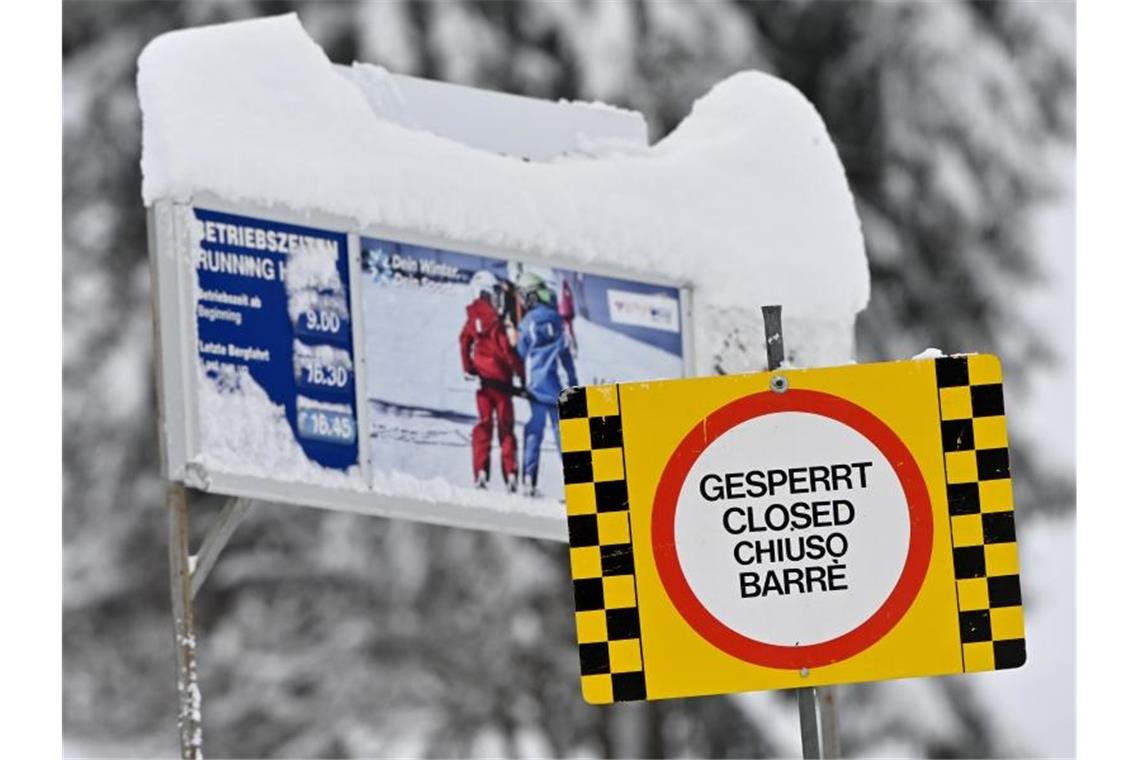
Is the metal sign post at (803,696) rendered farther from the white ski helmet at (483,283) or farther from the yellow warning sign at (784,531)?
the white ski helmet at (483,283)

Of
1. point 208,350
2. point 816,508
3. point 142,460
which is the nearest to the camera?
point 816,508

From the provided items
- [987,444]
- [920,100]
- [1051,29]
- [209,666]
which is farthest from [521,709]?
[987,444]

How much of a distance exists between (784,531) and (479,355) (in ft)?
10.4

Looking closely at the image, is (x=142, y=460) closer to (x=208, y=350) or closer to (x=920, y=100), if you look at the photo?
(x=920, y=100)

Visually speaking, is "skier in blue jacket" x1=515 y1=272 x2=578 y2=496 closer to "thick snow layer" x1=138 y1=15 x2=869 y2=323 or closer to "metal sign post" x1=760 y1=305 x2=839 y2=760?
"thick snow layer" x1=138 y1=15 x2=869 y2=323

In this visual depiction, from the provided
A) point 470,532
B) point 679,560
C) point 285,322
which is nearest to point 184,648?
point 285,322

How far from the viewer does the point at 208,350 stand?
5.71 meters

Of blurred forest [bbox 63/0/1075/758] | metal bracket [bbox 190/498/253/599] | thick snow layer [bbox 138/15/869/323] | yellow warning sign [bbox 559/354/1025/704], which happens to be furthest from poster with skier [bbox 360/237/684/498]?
blurred forest [bbox 63/0/1075/758]

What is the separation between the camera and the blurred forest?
1185 cm

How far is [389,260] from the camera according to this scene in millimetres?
5840

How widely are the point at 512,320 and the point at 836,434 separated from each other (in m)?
3.16

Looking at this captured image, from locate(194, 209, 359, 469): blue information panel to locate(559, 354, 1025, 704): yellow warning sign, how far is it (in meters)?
2.96

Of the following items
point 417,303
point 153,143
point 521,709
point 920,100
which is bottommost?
point 521,709

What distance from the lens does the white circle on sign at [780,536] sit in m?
2.85
